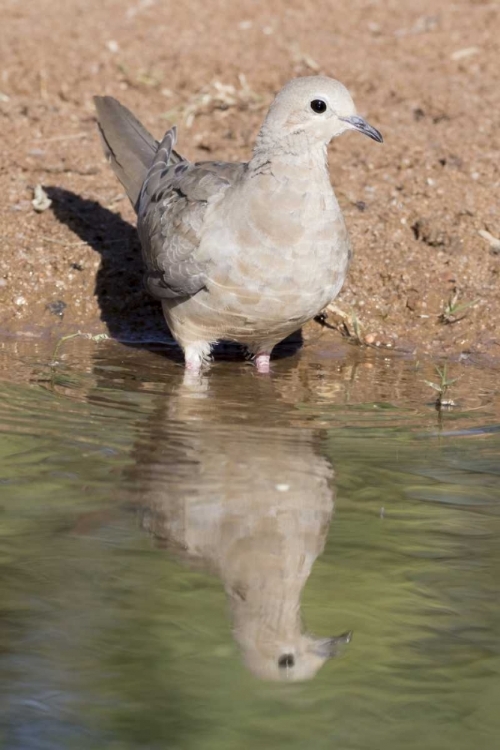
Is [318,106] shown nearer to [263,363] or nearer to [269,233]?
[269,233]

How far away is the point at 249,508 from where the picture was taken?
4152 mm

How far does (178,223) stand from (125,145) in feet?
4.72

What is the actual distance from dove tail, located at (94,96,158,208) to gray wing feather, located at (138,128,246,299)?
1.65 ft

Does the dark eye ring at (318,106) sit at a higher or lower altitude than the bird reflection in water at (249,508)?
higher

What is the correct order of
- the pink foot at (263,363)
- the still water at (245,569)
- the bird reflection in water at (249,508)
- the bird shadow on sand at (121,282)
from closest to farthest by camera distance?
the still water at (245,569) → the bird reflection in water at (249,508) → the pink foot at (263,363) → the bird shadow on sand at (121,282)

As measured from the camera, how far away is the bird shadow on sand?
682 cm

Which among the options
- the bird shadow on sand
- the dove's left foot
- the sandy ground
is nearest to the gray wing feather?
the dove's left foot

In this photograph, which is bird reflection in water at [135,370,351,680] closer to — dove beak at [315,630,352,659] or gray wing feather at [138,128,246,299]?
dove beak at [315,630,352,659]

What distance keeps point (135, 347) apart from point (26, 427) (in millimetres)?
1805

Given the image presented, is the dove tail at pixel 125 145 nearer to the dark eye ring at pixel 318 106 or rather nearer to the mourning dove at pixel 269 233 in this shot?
the mourning dove at pixel 269 233

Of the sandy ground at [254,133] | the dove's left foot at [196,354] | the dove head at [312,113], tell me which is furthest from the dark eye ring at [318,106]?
the sandy ground at [254,133]

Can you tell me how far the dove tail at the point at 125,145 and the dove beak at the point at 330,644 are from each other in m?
4.05

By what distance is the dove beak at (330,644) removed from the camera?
3307 mm

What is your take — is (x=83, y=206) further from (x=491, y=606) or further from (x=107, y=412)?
(x=491, y=606)
